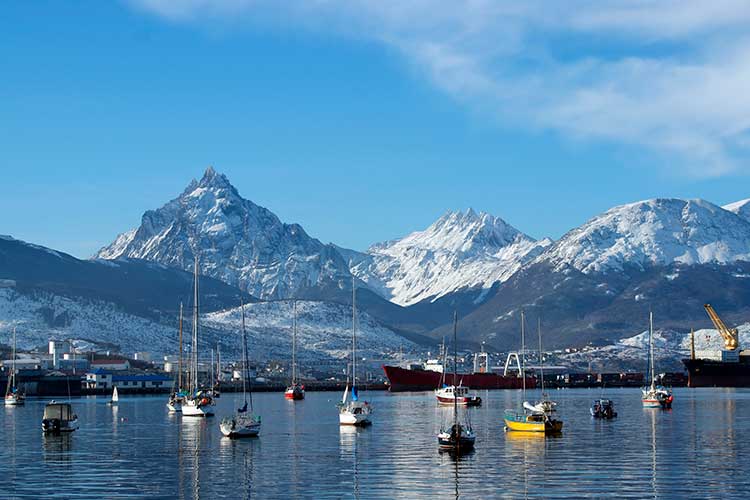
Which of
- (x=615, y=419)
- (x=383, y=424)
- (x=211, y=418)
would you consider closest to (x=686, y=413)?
(x=615, y=419)

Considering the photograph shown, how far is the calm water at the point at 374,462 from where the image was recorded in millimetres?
71500

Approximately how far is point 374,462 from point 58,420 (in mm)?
44329

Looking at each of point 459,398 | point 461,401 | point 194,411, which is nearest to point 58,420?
point 194,411

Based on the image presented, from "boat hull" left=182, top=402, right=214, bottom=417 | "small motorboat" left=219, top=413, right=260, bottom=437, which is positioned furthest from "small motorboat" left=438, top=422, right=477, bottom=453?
"boat hull" left=182, top=402, right=214, bottom=417

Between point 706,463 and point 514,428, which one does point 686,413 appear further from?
point 706,463

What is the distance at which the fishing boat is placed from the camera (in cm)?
11862

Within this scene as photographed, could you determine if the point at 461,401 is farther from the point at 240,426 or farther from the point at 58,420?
the point at 240,426

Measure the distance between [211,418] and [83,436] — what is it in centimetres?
3270

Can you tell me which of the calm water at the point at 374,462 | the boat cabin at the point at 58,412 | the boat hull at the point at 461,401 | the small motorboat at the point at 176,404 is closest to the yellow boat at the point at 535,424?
the calm water at the point at 374,462

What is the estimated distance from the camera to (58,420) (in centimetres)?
11906

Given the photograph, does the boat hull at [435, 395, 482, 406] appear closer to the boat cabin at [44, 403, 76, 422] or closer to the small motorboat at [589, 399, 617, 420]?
the small motorboat at [589, 399, 617, 420]

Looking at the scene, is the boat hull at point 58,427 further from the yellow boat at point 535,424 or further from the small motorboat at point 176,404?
the small motorboat at point 176,404

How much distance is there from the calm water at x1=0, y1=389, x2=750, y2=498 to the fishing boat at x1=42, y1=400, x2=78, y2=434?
1368mm

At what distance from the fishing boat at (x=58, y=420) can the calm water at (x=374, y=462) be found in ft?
4.49
